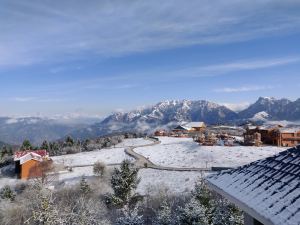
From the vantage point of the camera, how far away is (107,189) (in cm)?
6091

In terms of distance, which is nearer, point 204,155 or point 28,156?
point 28,156

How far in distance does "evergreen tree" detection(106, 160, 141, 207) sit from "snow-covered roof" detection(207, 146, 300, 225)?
43414 millimetres

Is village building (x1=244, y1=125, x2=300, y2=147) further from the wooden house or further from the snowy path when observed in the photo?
the snowy path

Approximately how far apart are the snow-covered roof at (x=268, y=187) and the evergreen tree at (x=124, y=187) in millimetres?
43414

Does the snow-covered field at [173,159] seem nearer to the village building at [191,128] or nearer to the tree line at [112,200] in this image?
the tree line at [112,200]

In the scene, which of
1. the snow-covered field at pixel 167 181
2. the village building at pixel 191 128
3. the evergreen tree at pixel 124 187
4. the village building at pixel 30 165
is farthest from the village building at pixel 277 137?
the village building at pixel 191 128

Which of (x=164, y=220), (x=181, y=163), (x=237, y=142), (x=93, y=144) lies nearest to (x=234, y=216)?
(x=164, y=220)

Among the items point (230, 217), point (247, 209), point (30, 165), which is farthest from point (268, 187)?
point (30, 165)

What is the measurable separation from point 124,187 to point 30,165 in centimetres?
3133

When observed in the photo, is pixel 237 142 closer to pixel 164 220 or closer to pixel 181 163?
pixel 181 163

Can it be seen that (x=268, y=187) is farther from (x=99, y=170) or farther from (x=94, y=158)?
(x=94, y=158)

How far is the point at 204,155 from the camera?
80.7 m

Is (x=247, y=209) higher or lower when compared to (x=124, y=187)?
higher

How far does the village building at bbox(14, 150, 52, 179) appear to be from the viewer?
7769 centimetres
